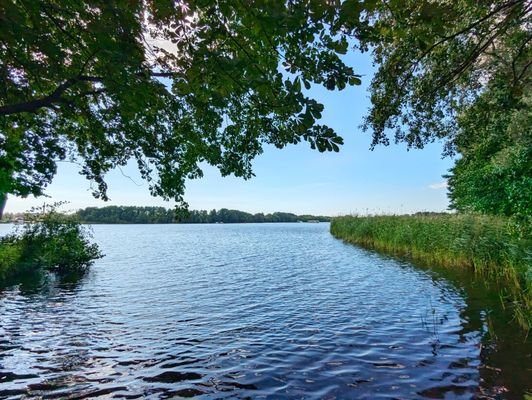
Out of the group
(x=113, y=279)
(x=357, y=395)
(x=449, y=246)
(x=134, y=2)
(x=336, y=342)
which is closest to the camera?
(x=134, y=2)

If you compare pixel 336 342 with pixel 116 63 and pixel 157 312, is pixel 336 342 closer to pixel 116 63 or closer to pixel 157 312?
pixel 157 312

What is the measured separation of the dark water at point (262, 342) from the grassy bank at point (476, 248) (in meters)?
1.00

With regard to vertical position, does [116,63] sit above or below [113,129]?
below

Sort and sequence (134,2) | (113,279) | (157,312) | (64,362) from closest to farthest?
1. (134,2)
2. (64,362)
3. (157,312)
4. (113,279)

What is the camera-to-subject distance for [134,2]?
3312 millimetres

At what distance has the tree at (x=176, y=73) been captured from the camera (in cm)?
274

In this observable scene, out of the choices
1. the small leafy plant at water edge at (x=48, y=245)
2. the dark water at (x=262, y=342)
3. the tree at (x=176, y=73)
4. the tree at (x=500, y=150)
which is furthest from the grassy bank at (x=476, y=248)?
the small leafy plant at water edge at (x=48, y=245)

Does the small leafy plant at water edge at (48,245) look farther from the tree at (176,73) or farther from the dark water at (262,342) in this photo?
the tree at (176,73)

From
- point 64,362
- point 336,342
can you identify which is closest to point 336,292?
point 336,342

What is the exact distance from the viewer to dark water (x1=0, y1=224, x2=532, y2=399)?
5785 mm

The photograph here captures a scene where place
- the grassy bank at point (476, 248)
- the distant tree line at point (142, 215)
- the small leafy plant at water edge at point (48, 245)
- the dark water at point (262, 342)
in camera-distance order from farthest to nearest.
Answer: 1. the distant tree line at point (142, 215)
2. the small leafy plant at water edge at point (48, 245)
3. the grassy bank at point (476, 248)
4. the dark water at point (262, 342)

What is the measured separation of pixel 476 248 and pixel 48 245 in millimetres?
21734

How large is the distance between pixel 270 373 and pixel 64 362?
4.25 meters

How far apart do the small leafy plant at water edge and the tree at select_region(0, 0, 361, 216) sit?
39.1ft
